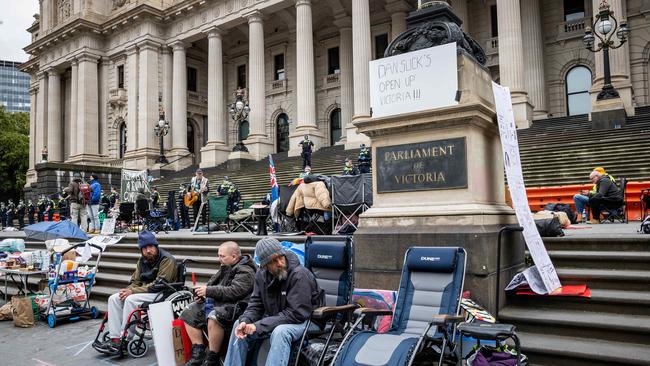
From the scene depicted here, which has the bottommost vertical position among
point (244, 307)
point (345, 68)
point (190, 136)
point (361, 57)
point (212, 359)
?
point (212, 359)

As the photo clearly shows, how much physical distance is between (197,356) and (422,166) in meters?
3.33

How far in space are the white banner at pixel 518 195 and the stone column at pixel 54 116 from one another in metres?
46.1

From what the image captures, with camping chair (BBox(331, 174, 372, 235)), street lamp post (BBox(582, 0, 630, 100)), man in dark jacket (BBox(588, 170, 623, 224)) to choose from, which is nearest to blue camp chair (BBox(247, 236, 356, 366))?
camping chair (BBox(331, 174, 372, 235))

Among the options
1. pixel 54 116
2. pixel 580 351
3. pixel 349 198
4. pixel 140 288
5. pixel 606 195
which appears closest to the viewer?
pixel 580 351

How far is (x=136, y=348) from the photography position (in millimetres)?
6461

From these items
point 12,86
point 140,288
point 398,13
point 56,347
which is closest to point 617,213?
point 140,288

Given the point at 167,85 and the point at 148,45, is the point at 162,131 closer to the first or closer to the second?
the point at 167,85

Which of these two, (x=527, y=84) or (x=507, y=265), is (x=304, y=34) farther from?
(x=507, y=265)

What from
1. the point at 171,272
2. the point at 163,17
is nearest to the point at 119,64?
the point at 163,17

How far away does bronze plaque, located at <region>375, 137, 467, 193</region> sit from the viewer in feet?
18.8

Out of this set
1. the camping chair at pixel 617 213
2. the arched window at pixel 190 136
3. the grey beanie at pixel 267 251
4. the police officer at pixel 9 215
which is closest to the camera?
the grey beanie at pixel 267 251

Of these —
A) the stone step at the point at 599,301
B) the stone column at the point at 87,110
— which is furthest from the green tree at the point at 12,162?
the stone step at the point at 599,301

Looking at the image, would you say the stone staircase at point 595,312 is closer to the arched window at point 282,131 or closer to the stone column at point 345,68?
the stone column at point 345,68

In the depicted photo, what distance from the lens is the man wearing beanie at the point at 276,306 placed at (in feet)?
15.6
